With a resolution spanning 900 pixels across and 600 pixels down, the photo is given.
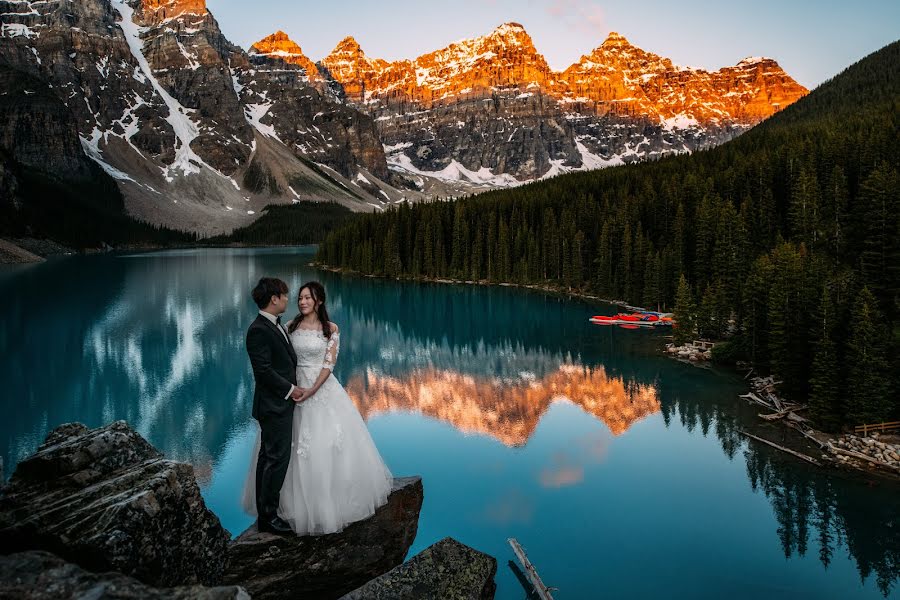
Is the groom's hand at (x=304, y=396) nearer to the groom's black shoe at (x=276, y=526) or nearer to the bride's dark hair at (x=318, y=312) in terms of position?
the bride's dark hair at (x=318, y=312)

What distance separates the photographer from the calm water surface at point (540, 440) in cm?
1541

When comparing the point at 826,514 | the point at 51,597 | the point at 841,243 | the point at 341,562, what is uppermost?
the point at 841,243

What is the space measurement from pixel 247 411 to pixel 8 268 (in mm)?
113620

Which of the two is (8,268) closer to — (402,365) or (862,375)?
(402,365)

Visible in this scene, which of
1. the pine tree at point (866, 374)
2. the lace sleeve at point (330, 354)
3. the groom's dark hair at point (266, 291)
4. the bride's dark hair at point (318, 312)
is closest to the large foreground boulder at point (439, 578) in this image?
the lace sleeve at point (330, 354)

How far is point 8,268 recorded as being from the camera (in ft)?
371

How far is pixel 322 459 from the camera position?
29.2ft

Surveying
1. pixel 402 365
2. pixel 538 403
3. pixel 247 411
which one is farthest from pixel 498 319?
pixel 247 411

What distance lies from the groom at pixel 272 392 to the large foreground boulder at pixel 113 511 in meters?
1.59

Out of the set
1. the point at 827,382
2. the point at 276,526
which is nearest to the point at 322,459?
the point at 276,526

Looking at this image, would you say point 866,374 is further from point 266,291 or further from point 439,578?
point 266,291

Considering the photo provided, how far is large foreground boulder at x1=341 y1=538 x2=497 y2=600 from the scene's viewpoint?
7.75 metres

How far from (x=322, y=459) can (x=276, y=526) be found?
1220 mm

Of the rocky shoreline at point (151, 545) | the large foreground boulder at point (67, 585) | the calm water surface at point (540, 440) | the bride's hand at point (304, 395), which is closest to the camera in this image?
the large foreground boulder at point (67, 585)
